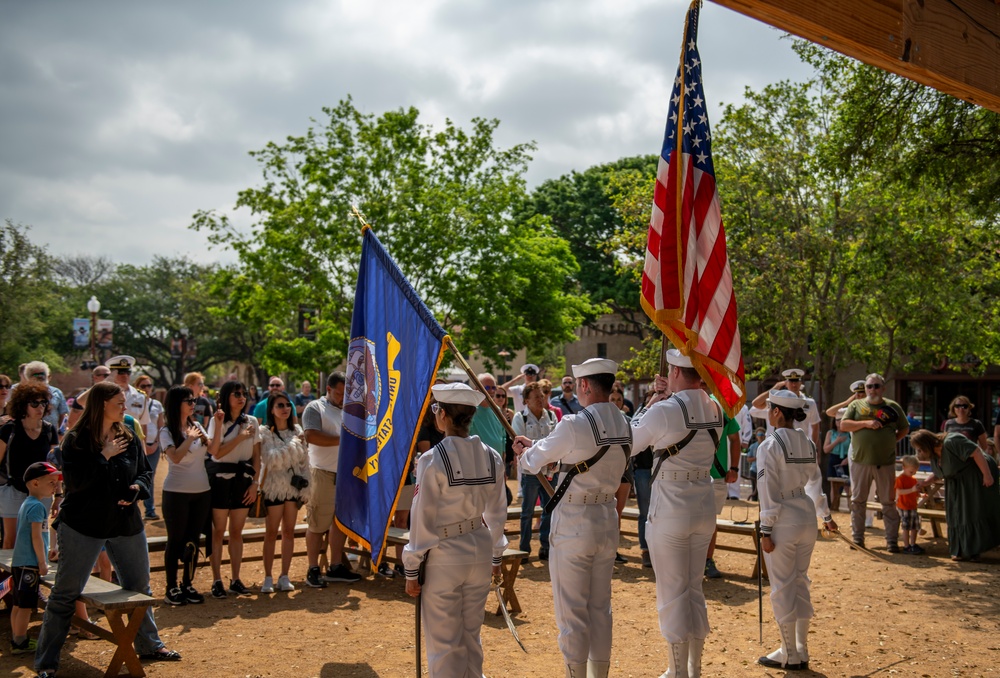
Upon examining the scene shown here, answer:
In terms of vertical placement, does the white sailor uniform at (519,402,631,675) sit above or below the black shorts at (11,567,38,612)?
above

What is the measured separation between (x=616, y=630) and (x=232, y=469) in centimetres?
397

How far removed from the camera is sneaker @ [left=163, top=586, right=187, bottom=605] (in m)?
8.62

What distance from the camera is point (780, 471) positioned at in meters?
6.90

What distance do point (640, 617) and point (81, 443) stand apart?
5.14 m

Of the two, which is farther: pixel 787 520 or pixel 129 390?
pixel 129 390

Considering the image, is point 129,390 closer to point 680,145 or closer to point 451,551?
point 451,551

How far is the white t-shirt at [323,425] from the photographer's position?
9.28 m

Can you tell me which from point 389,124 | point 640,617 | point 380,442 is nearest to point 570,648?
point 380,442

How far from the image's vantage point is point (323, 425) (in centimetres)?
935

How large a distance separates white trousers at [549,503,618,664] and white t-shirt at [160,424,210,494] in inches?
157

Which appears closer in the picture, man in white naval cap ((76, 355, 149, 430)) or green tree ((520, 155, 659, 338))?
man in white naval cap ((76, 355, 149, 430))

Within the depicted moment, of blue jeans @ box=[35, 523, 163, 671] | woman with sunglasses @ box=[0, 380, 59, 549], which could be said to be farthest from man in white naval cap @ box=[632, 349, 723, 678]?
woman with sunglasses @ box=[0, 380, 59, 549]

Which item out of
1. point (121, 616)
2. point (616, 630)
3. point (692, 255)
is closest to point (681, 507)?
point (692, 255)

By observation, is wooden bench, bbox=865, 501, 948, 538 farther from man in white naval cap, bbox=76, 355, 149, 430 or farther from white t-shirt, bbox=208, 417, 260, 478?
man in white naval cap, bbox=76, 355, 149, 430
